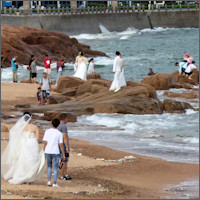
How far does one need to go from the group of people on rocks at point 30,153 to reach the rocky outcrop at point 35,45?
103 ft

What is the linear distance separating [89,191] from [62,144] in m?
0.82

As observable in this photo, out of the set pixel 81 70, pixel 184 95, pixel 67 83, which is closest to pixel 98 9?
pixel 81 70

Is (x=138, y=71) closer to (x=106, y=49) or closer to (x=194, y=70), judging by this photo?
(x=194, y=70)

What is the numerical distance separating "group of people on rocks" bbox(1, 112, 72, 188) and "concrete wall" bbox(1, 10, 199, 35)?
6282 centimetres

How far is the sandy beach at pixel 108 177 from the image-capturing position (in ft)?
33.6

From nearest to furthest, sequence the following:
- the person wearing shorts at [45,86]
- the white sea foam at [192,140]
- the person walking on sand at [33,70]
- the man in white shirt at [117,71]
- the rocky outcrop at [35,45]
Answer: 1. the white sea foam at [192,140]
2. the person wearing shorts at [45,86]
3. the man in white shirt at [117,71]
4. the person walking on sand at [33,70]
5. the rocky outcrop at [35,45]

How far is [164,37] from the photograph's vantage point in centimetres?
7850

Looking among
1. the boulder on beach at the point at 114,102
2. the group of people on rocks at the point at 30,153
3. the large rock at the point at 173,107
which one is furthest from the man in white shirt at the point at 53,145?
the large rock at the point at 173,107

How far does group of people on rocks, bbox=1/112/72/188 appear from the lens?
10.5 m

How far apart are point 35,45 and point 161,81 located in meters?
21.1

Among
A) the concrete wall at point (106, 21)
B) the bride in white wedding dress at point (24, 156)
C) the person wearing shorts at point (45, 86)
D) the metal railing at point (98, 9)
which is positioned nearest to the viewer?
the bride in white wedding dress at point (24, 156)

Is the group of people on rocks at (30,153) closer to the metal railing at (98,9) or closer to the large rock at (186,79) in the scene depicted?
the large rock at (186,79)

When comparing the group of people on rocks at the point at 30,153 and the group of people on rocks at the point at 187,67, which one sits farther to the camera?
the group of people on rocks at the point at 187,67

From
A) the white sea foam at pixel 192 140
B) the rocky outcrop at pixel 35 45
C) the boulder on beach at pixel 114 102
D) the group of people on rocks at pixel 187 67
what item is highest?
the rocky outcrop at pixel 35 45
